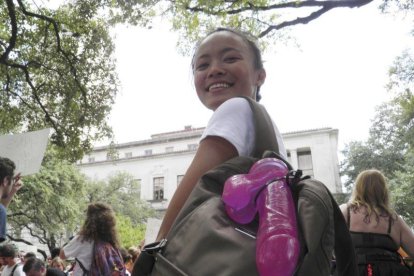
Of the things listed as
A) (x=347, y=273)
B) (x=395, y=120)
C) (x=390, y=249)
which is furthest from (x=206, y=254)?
(x=395, y=120)

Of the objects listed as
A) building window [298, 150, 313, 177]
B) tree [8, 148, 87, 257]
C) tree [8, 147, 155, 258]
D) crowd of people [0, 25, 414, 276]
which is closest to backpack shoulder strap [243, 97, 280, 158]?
crowd of people [0, 25, 414, 276]

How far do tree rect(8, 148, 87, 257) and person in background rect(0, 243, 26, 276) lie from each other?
969cm

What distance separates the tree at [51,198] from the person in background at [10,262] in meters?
9.69

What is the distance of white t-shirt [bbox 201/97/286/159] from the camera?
3.31 feet

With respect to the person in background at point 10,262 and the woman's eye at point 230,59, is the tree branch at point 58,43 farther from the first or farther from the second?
the woman's eye at point 230,59

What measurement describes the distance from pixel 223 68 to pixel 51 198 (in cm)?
1702

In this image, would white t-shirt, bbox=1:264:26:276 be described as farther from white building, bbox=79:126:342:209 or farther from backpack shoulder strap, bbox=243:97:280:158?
white building, bbox=79:126:342:209

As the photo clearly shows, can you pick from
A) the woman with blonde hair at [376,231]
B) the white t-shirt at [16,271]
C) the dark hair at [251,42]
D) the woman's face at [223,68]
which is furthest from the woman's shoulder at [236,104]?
the white t-shirt at [16,271]

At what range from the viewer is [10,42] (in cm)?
745

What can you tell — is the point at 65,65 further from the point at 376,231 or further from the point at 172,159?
the point at 172,159

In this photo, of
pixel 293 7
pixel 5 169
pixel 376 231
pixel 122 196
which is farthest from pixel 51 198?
pixel 376 231

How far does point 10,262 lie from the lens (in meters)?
6.37

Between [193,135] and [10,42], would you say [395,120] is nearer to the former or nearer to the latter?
[193,135]

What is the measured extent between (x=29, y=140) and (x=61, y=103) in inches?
234
